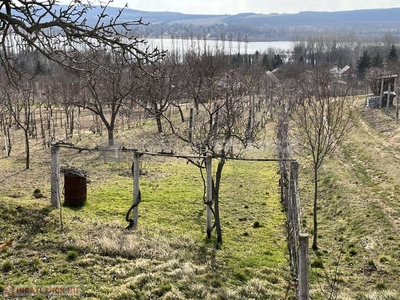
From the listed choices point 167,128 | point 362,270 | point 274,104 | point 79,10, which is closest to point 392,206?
point 362,270

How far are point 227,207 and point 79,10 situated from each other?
215 inches

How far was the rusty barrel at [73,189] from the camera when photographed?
9023 millimetres

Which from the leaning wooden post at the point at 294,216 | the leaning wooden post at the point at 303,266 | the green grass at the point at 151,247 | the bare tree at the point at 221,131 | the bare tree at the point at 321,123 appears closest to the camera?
the leaning wooden post at the point at 303,266

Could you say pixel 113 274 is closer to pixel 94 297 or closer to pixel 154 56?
pixel 94 297

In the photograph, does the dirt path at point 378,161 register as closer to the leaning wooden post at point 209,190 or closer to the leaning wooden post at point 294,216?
the leaning wooden post at point 294,216

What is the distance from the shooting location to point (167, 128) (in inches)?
894

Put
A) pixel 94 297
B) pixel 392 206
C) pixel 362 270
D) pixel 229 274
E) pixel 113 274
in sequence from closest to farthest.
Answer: pixel 94 297 < pixel 113 274 < pixel 229 274 < pixel 362 270 < pixel 392 206

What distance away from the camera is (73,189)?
901cm

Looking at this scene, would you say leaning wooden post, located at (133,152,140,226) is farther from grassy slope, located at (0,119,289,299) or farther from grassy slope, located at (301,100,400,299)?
grassy slope, located at (301,100,400,299)

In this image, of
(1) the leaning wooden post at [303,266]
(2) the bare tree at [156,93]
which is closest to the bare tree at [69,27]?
(1) the leaning wooden post at [303,266]

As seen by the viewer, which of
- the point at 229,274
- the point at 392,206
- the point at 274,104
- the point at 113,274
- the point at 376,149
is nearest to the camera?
the point at 113,274

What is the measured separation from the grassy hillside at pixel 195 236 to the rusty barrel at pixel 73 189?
10.6 inches

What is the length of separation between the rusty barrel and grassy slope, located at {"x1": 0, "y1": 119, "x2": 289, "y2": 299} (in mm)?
283

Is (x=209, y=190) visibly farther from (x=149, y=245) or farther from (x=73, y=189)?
(x=73, y=189)
